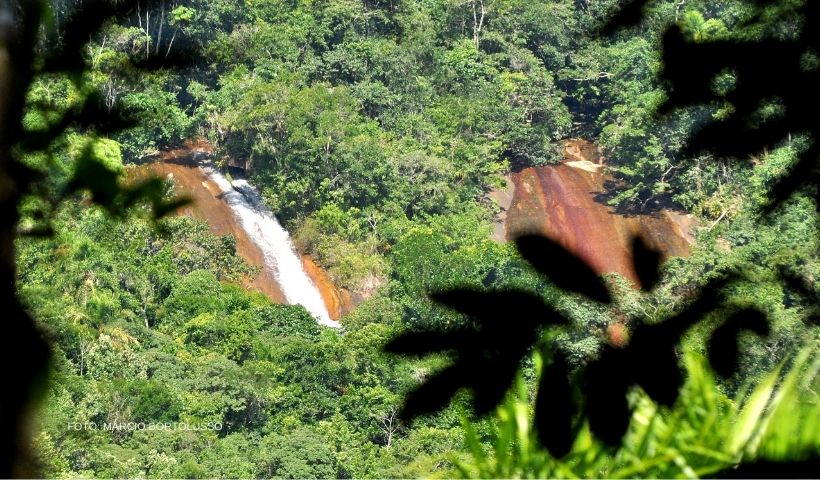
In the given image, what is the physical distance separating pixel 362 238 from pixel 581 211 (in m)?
4.61

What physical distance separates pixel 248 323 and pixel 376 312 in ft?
5.50

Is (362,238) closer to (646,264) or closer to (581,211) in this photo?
(581,211)

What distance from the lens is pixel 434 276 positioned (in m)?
13.9

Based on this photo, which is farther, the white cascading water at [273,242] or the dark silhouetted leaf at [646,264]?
the white cascading water at [273,242]

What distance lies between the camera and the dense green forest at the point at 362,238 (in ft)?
3.75

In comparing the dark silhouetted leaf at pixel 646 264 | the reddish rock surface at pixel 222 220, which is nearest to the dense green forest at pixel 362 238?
the dark silhouetted leaf at pixel 646 264

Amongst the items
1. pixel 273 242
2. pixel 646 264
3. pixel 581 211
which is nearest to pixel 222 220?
pixel 273 242

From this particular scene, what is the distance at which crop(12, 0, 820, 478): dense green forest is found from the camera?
1.14 m

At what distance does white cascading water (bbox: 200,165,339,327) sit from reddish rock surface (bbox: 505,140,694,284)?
139 inches

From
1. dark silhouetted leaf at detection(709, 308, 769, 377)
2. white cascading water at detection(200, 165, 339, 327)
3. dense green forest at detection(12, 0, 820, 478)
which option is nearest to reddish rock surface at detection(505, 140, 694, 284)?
dense green forest at detection(12, 0, 820, 478)

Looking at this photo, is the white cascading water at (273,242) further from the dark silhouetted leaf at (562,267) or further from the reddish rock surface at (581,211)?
the dark silhouetted leaf at (562,267)

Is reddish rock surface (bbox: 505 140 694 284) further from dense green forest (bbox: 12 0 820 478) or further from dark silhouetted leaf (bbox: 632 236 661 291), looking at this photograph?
dark silhouetted leaf (bbox: 632 236 661 291)

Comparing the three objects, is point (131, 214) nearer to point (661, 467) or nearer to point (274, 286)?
point (661, 467)

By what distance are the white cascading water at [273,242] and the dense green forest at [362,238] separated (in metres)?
0.27
